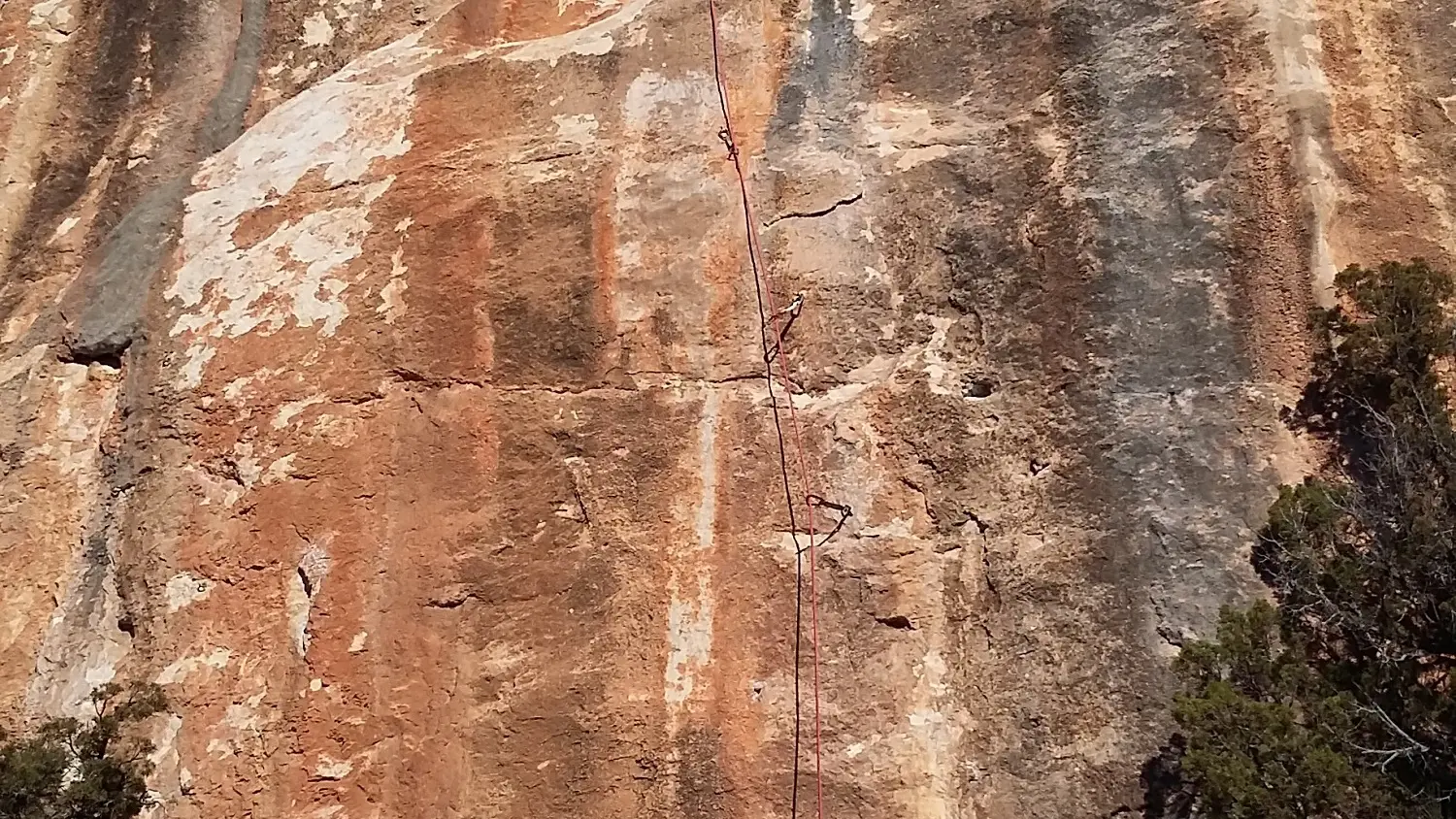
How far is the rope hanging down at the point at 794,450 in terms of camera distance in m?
8.13

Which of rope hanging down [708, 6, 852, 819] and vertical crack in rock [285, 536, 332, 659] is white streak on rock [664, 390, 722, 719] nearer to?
rope hanging down [708, 6, 852, 819]

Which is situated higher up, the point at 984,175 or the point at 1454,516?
the point at 984,175

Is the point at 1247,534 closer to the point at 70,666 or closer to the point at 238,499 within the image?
the point at 238,499

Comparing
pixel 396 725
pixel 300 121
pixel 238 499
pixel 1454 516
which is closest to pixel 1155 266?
pixel 1454 516

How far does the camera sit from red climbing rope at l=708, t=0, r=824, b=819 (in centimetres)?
810

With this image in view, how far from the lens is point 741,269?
943 centimetres

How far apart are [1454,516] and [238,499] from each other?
7821 mm

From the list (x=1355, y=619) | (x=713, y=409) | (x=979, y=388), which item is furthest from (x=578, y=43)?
(x=1355, y=619)

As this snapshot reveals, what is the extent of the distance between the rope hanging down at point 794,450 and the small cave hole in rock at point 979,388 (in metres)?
1.19

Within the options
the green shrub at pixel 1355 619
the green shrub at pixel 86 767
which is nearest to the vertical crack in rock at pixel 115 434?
the green shrub at pixel 86 767

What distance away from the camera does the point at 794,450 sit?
887cm

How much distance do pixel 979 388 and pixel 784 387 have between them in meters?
1.37

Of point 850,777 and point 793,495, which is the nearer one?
point 850,777

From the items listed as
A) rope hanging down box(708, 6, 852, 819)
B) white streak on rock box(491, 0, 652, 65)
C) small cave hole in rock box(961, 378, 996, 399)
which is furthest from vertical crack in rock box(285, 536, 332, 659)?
small cave hole in rock box(961, 378, 996, 399)
